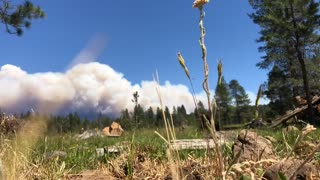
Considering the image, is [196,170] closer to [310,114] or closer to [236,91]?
[310,114]

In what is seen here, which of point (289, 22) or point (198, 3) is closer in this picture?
point (198, 3)

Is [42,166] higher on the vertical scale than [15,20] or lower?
lower

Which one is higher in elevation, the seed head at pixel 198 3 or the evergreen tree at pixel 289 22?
the evergreen tree at pixel 289 22

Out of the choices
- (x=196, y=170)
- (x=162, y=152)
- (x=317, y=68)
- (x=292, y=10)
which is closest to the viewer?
(x=196, y=170)

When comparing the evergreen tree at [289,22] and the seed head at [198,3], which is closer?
the seed head at [198,3]

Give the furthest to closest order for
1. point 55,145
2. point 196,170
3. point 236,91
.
Result: point 236,91, point 55,145, point 196,170

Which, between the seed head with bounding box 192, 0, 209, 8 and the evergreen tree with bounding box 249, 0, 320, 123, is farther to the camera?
the evergreen tree with bounding box 249, 0, 320, 123

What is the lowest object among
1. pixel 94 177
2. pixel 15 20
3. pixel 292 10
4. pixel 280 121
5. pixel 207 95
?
pixel 94 177

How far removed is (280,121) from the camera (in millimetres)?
19906

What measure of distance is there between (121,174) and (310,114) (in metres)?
20.0

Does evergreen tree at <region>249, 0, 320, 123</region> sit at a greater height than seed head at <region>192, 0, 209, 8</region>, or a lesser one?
greater

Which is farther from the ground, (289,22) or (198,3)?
(289,22)

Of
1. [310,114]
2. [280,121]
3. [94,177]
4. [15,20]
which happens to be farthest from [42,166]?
[310,114]

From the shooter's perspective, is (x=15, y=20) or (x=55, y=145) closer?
(x=55, y=145)
